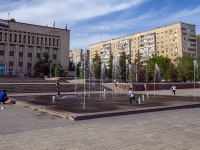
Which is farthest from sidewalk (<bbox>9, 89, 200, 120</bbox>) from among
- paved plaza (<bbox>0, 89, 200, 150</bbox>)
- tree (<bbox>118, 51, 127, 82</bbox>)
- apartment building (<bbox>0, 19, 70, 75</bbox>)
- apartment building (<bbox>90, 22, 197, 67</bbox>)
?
apartment building (<bbox>90, 22, 197, 67</bbox>)

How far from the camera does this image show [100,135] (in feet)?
20.3

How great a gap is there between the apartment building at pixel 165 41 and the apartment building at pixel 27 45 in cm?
1710

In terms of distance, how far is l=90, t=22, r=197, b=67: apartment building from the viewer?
75188 millimetres

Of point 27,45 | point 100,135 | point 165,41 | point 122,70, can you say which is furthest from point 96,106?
point 165,41

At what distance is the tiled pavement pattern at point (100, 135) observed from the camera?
5207 mm

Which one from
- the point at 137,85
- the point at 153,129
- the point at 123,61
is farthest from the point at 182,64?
the point at 153,129

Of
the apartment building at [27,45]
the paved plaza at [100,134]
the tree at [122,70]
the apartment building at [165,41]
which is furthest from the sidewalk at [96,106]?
the apartment building at [165,41]

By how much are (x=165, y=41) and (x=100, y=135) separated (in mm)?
77653

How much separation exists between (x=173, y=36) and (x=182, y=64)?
2429 centimetres

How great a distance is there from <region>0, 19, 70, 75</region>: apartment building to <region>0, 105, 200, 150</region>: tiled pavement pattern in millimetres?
57039

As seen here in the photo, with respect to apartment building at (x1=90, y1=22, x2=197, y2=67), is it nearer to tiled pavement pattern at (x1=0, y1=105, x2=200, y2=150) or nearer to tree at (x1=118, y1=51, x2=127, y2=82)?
tree at (x1=118, y1=51, x2=127, y2=82)

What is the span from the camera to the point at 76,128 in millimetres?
7051

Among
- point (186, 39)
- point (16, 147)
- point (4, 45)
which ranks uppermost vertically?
point (186, 39)

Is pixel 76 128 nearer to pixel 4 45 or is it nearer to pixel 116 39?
pixel 4 45
